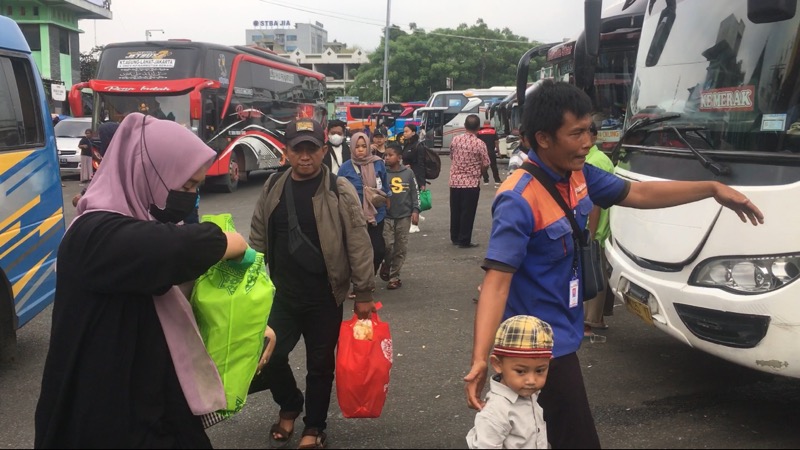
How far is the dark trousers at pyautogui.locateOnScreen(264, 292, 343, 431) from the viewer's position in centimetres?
396

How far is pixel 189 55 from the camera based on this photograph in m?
16.0

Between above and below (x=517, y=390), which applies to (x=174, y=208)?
above

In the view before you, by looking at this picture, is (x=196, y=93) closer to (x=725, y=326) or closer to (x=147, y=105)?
(x=147, y=105)

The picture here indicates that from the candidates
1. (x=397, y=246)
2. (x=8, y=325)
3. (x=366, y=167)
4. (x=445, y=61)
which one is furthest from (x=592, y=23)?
(x=445, y=61)

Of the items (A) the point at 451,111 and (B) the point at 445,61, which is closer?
(A) the point at 451,111

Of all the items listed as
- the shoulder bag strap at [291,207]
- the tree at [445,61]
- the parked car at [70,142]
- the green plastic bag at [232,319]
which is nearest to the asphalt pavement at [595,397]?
the shoulder bag strap at [291,207]

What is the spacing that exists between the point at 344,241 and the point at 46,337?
3515 millimetres

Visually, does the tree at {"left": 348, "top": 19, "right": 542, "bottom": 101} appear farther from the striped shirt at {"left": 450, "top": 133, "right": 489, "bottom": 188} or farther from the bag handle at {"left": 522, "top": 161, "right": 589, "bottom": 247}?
the bag handle at {"left": 522, "top": 161, "right": 589, "bottom": 247}

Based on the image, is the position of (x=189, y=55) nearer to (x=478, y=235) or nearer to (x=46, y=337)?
(x=478, y=235)

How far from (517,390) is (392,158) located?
18.8 feet

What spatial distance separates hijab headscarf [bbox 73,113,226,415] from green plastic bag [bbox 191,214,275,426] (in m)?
0.12

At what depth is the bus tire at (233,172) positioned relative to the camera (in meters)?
17.0

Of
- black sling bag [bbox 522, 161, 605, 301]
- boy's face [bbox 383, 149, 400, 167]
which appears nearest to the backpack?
boy's face [bbox 383, 149, 400, 167]

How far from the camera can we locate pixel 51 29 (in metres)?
34.0
